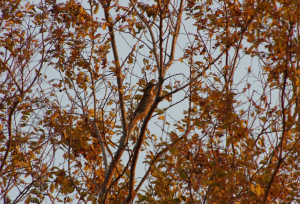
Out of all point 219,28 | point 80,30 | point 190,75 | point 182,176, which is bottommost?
point 182,176

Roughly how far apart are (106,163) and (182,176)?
2037 mm

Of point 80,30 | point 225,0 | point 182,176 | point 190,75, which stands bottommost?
point 182,176

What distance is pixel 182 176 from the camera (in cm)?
339

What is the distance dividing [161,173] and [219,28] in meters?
2.78

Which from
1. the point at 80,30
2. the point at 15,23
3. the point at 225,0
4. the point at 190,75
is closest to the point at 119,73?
the point at 80,30

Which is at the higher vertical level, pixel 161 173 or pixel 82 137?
pixel 82 137

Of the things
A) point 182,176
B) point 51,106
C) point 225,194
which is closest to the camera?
point 182,176

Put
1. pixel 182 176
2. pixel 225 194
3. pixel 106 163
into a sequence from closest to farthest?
pixel 182 176
pixel 225 194
pixel 106 163

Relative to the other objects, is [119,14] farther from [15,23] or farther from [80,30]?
[15,23]

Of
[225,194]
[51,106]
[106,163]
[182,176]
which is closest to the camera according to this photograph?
[182,176]

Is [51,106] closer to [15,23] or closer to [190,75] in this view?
[15,23]

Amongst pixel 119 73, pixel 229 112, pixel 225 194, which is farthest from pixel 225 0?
pixel 225 194

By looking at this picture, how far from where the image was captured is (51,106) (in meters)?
4.64

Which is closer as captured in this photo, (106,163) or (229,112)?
(229,112)
